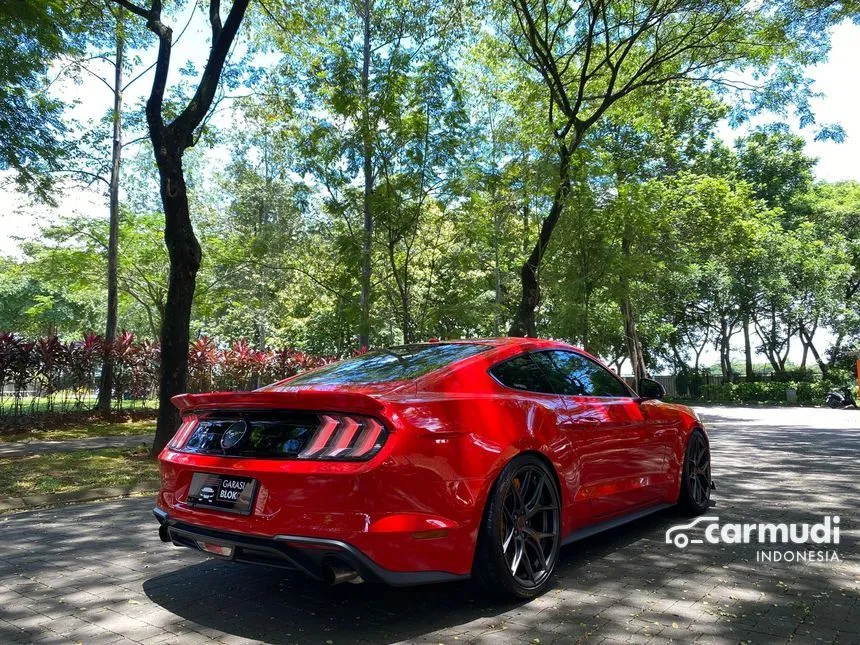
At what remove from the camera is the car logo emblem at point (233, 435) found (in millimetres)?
3274

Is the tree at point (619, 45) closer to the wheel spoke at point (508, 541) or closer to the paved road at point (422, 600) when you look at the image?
the paved road at point (422, 600)

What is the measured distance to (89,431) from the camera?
12852 mm

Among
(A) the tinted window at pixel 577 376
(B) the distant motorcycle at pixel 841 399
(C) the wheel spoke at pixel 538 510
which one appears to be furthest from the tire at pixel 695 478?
(B) the distant motorcycle at pixel 841 399

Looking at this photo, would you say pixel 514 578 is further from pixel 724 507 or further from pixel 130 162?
pixel 130 162

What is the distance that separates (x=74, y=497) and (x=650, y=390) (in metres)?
6.09

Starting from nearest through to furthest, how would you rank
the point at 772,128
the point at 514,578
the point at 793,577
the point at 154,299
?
the point at 514,578 < the point at 793,577 < the point at 772,128 < the point at 154,299

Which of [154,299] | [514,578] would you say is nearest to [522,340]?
[514,578]

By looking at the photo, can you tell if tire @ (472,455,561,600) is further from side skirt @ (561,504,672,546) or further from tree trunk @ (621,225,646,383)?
tree trunk @ (621,225,646,383)

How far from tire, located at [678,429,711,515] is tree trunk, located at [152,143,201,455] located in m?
6.97

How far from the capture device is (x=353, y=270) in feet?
36.7

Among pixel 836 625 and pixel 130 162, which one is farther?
pixel 130 162

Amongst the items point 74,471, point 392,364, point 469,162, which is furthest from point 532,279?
point 392,364

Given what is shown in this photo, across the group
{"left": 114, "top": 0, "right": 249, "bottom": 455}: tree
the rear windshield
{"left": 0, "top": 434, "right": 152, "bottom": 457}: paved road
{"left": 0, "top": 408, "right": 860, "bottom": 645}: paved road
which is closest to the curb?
{"left": 0, "top": 408, "right": 860, "bottom": 645}: paved road

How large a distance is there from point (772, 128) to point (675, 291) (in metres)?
16.7
